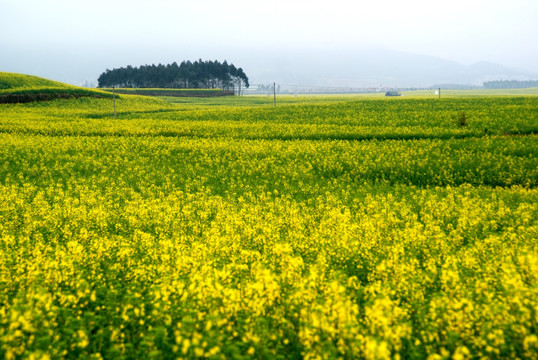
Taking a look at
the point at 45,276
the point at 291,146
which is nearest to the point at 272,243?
the point at 45,276

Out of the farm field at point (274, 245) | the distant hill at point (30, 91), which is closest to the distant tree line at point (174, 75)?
the distant hill at point (30, 91)

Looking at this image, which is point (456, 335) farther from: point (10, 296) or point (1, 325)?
point (10, 296)

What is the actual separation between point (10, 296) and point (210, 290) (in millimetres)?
4435

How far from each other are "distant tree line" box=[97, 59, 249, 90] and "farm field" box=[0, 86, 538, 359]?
418 ft

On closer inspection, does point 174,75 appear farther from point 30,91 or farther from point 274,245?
point 274,245

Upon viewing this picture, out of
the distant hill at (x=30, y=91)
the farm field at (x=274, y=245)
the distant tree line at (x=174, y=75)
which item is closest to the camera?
the farm field at (x=274, y=245)

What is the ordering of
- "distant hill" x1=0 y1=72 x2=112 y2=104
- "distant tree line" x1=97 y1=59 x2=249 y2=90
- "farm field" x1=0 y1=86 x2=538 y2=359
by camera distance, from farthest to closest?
1. "distant tree line" x1=97 y1=59 x2=249 y2=90
2. "distant hill" x1=0 y1=72 x2=112 y2=104
3. "farm field" x1=0 y1=86 x2=538 y2=359

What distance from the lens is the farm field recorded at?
19.2 ft

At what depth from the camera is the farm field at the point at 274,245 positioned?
19.2ft

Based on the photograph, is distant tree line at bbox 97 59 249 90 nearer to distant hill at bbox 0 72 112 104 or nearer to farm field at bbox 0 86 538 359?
distant hill at bbox 0 72 112 104

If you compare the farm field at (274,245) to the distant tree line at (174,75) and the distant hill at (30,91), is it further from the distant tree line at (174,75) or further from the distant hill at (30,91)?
the distant tree line at (174,75)

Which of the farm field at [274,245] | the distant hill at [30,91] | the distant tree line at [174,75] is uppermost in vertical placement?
the distant tree line at [174,75]

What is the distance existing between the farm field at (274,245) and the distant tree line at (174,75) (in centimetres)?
12747

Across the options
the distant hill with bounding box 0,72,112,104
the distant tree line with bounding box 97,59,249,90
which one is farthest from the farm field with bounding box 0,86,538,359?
the distant tree line with bounding box 97,59,249,90
